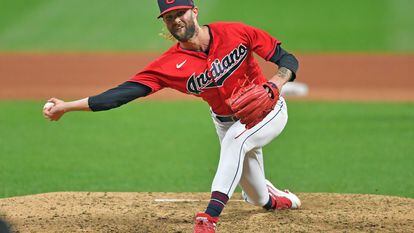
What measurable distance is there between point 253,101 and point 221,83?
40 cm

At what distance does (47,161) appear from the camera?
8.70 m

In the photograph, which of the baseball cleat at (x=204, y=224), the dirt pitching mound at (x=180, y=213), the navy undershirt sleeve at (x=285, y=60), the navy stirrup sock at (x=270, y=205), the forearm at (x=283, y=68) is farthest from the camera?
the navy stirrup sock at (x=270, y=205)

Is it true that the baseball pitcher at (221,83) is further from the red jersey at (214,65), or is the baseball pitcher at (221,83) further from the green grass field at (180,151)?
the green grass field at (180,151)

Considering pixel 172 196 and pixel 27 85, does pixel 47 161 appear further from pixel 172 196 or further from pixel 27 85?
pixel 27 85

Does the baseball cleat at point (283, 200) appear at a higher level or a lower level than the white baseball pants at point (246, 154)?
lower

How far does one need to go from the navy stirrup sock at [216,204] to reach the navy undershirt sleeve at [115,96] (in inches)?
34.2

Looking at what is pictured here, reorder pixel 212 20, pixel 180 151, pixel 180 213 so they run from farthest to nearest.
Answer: pixel 212 20 → pixel 180 151 → pixel 180 213

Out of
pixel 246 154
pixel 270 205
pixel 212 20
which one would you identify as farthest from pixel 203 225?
pixel 212 20

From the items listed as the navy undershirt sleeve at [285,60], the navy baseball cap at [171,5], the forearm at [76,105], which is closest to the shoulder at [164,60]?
the navy baseball cap at [171,5]

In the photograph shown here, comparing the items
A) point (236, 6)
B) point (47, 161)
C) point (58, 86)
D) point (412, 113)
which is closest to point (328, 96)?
point (412, 113)

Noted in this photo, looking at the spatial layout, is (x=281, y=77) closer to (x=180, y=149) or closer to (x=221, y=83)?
(x=221, y=83)

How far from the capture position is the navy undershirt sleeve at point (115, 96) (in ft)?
17.2

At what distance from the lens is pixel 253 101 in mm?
Answer: 5082

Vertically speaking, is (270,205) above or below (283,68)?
below
